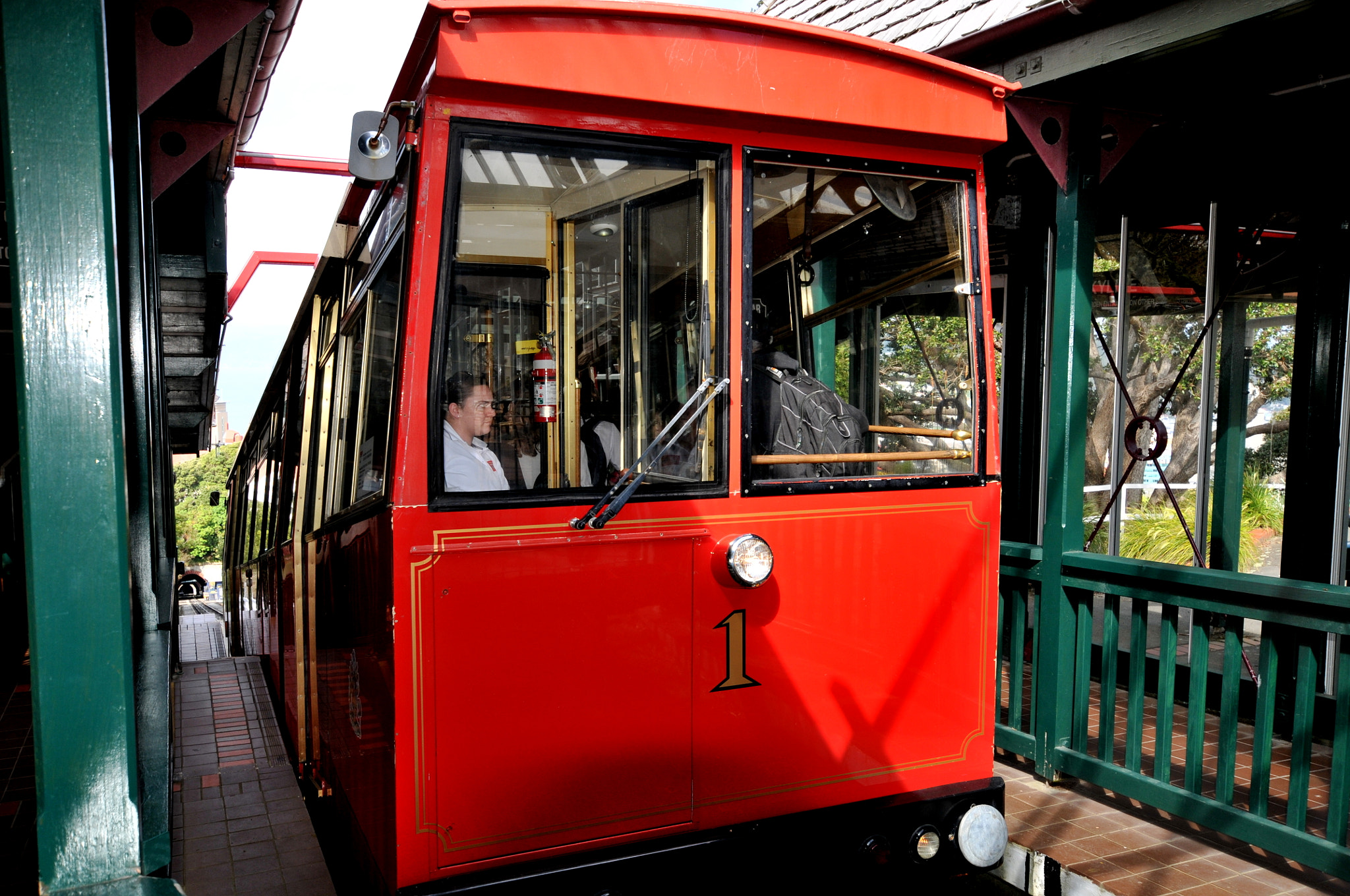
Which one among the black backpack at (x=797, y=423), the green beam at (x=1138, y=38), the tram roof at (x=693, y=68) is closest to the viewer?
the tram roof at (x=693, y=68)

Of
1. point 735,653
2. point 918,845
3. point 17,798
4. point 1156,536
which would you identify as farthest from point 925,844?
point 17,798

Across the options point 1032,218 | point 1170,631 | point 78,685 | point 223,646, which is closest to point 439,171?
point 78,685

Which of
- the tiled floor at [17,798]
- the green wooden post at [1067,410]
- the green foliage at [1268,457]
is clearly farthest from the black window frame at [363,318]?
the green foliage at [1268,457]

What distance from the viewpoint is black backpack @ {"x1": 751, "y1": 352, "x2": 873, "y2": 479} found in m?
2.88

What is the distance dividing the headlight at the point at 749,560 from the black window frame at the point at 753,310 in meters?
0.16

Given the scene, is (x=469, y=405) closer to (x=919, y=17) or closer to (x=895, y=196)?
(x=895, y=196)

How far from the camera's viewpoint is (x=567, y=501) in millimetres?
2590

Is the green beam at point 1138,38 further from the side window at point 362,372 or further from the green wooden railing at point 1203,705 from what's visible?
the side window at point 362,372

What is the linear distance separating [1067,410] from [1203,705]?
4.27ft

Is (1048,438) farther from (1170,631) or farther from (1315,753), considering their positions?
(1315,753)

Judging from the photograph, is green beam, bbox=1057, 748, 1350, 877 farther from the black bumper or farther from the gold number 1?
the gold number 1

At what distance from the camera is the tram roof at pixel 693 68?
2.37 meters

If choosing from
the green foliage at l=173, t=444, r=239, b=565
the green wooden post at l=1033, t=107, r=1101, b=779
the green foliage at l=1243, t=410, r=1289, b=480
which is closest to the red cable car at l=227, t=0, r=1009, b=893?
the green wooden post at l=1033, t=107, r=1101, b=779

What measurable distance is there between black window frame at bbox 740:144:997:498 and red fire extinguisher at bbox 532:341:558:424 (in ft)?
1.76
